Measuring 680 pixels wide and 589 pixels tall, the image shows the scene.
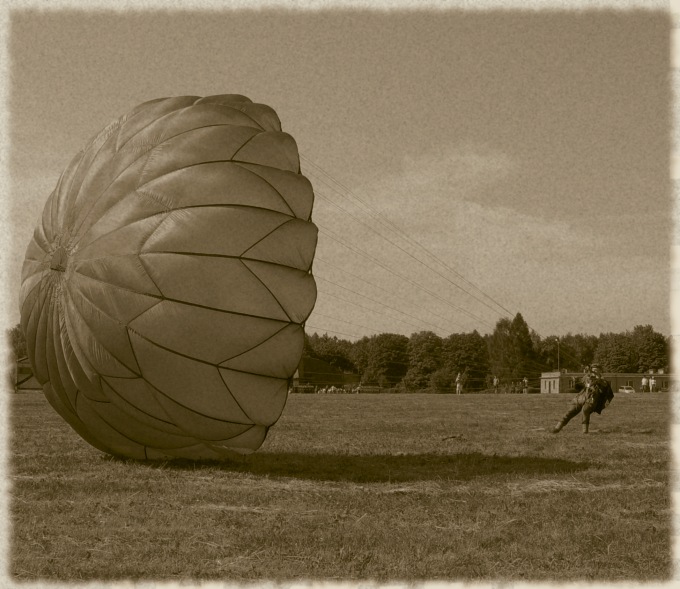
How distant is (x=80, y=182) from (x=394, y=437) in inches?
359

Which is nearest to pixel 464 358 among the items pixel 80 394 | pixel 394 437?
pixel 394 437

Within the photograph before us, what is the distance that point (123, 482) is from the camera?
1030 centimetres

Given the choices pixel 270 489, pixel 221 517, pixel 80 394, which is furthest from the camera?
pixel 80 394

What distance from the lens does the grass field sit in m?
6.36

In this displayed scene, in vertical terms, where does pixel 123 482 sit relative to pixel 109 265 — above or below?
below

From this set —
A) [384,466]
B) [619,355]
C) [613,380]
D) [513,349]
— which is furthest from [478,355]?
[384,466]

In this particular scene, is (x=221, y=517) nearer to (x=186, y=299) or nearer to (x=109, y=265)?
(x=186, y=299)

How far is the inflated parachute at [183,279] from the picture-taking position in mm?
10203

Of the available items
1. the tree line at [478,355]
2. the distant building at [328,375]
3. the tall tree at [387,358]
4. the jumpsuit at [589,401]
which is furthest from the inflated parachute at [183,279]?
the tall tree at [387,358]

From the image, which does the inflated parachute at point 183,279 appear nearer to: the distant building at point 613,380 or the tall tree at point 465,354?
the distant building at point 613,380

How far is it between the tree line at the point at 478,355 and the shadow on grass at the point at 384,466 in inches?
3285

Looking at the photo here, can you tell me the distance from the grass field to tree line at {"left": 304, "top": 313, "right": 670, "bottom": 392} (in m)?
84.2

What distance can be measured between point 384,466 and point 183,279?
14.2 feet

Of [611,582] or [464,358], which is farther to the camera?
[464,358]
